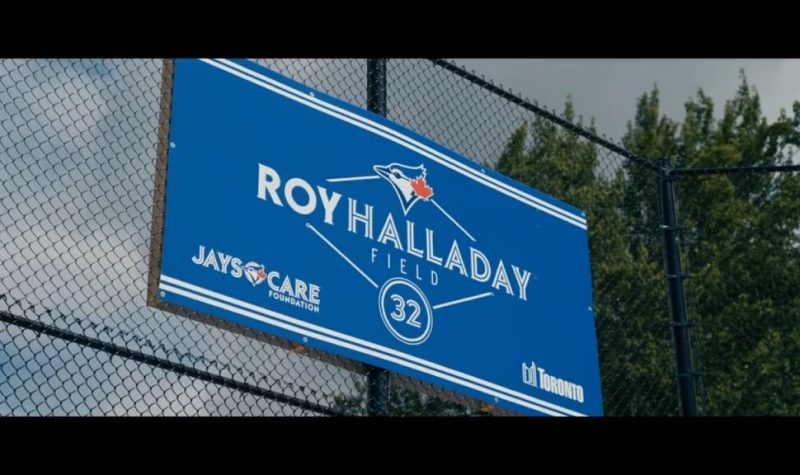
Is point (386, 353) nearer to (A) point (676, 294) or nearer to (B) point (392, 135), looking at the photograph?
(B) point (392, 135)

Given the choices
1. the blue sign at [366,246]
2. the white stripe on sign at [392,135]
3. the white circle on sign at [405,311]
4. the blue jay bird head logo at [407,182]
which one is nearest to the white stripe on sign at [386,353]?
the blue sign at [366,246]

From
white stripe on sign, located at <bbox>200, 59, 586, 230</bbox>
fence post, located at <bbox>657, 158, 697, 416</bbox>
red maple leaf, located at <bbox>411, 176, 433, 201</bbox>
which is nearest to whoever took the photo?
white stripe on sign, located at <bbox>200, 59, 586, 230</bbox>

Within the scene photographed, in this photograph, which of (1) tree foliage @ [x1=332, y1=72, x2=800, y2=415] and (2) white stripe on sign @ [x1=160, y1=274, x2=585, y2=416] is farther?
(1) tree foliage @ [x1=332, y1=72, x2=800, y2=415]

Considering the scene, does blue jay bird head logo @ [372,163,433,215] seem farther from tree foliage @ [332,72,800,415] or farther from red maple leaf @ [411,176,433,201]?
tree foliage @ [332,72,800,415]

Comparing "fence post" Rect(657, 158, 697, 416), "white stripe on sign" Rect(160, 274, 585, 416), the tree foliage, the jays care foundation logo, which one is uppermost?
the tree foliage

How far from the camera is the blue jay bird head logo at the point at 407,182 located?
612 centimetres

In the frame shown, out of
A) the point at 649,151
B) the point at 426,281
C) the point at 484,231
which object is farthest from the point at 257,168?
the point at 649,151

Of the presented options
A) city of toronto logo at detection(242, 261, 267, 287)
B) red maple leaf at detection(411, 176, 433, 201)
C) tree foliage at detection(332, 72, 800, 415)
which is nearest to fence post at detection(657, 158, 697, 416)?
red maple leaf at detection(411, 176, 433, 201)

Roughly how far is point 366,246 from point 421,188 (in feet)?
1.91

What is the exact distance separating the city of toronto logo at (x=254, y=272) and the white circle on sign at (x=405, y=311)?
66 centimetres

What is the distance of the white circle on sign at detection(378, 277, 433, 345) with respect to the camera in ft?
19.0
